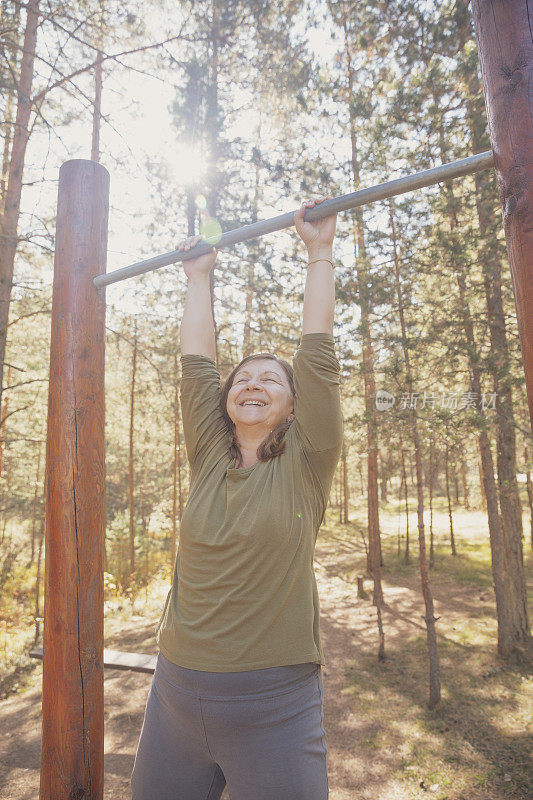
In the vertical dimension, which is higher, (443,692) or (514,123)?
(514,123)

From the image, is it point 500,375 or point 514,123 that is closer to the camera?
point 514,123

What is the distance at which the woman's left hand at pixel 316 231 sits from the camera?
1578 millimetres

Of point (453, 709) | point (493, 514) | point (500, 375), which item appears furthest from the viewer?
point (493, 514)

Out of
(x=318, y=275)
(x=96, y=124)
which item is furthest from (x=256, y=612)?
(x=96, y=124)

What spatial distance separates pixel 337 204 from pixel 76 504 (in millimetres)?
1420

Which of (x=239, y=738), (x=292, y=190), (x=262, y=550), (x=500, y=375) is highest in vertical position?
(x=292, y=190)

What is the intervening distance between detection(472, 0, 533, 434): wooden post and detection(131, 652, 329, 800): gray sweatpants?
96 cm

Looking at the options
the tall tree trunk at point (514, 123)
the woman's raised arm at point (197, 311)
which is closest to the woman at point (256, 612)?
the woman's raised arm at point (197, 311)

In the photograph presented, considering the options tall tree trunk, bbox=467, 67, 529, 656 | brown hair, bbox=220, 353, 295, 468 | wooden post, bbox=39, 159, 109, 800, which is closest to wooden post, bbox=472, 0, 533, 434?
brown hair, bbox=220, 353, 295, 468

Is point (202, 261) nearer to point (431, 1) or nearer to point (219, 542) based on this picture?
point (219, 542)

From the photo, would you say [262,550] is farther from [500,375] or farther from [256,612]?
[500,375]

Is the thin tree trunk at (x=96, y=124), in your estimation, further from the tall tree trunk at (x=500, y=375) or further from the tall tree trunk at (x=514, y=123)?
the tall tree trunk at (x=514, y=123)

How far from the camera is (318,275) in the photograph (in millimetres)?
1549

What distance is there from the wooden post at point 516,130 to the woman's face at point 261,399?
0.74 m
